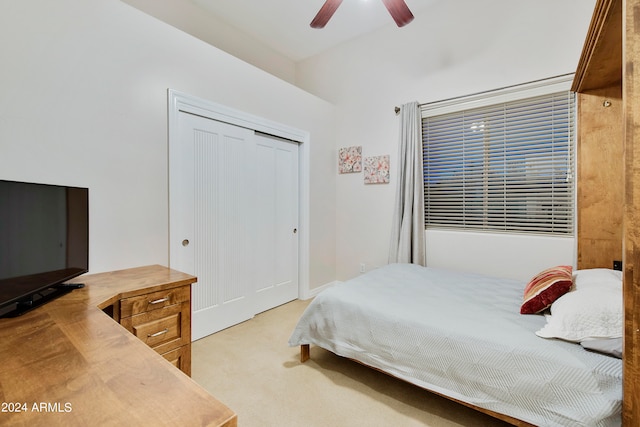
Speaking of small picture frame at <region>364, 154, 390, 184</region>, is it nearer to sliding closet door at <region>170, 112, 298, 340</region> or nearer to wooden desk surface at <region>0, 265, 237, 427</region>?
sliding closet door at <region>170, 112, 298, 340</region>

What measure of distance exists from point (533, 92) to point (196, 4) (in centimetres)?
351

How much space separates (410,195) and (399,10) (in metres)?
1.74

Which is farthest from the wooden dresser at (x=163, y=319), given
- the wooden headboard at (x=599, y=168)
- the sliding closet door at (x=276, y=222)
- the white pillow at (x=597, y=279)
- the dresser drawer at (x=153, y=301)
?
the wooden headboard at (x=599, y=168)

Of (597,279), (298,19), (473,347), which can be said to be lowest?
(473,347)

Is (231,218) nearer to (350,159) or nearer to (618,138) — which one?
(350,159)

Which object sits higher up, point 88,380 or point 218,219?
point 218,219

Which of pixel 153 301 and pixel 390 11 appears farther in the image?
pixel 390 11

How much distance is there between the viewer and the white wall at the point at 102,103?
163 centimetres

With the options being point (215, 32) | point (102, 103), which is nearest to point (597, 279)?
point (102, 103)

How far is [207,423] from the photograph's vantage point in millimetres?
560

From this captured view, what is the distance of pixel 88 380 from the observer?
70 cm

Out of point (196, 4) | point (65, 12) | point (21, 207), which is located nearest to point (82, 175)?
point (21, 207)

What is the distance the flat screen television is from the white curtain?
279cm

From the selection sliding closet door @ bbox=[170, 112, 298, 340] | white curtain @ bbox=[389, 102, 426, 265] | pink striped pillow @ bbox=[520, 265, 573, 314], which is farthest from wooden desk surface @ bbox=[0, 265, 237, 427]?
white curtain @ bbox=[389, 102, 426, 265]
